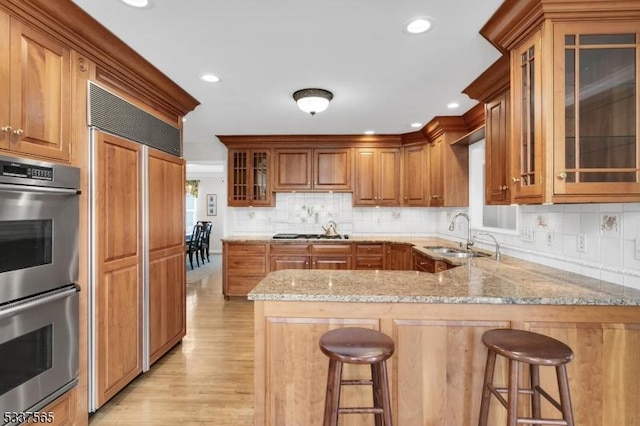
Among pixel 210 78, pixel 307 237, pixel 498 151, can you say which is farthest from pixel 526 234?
pixel 210 78

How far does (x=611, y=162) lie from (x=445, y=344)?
1.24 metres

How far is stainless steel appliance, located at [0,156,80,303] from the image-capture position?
57.2 inches

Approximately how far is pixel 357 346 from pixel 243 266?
3475 mm

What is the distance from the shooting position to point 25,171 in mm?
1517

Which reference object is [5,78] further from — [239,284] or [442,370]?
[239,284]

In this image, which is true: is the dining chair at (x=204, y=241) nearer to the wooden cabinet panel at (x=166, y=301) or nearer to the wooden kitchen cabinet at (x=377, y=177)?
the wooden kitchen cabinet at (x=377, y=177)

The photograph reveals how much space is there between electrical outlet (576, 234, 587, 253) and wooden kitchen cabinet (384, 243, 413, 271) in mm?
2035

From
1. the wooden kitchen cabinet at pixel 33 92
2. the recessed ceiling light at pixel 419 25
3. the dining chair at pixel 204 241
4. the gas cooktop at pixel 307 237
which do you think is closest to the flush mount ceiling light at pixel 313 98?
the recessed ceiling light at pixel 419 25

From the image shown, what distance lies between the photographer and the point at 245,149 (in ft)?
15.7

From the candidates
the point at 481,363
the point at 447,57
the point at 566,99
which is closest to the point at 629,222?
the point at 566,99

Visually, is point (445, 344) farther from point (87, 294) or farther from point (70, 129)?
point (70, 129)

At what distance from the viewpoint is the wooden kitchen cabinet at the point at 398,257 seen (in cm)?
411

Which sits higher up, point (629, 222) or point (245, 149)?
point (245, 149)

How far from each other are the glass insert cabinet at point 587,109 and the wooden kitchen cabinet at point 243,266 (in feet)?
11.8
